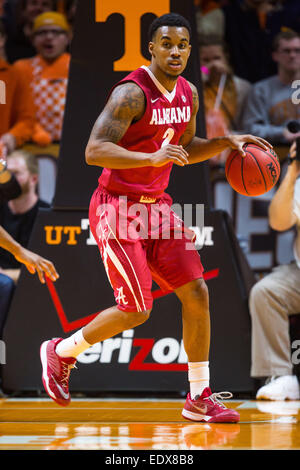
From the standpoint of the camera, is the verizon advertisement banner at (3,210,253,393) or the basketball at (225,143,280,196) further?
the verizon advertisement banner at (3,210,253,393)

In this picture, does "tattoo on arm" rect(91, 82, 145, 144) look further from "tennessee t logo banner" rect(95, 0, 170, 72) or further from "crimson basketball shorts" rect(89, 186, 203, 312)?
"tennessee t logo banner" rect(95, 0, 170, 72)

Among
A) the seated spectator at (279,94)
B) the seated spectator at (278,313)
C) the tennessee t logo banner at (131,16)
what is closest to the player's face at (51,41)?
the seated spectator at (279,94)

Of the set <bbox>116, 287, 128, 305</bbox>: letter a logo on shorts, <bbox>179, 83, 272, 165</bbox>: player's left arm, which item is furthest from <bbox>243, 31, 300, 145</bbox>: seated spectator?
<bbox>116, 287, 128, 305</bbox>: letter a logo on shorts

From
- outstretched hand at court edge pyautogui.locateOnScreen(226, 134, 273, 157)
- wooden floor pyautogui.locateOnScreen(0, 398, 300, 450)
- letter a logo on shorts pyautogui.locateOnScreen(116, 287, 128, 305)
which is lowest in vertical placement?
wooden floor pyautogui.locateOnScreen(0, 398, 300, 450)

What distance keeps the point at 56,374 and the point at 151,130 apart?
1.58 metres

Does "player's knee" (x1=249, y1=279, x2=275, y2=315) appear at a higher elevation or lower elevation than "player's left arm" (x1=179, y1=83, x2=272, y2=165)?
lower

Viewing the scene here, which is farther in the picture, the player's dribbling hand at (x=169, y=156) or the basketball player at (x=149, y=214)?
the basketball player at (x=149, y=214)

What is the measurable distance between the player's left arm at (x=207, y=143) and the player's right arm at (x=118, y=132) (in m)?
0.51

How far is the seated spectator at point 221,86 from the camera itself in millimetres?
7812

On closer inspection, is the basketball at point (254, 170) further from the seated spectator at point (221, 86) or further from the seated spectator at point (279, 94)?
the seated spectator at point (221, 86)

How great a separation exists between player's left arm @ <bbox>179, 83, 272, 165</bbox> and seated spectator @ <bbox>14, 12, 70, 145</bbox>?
10.5 feet

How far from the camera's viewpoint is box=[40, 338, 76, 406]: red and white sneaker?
15.2 ft
